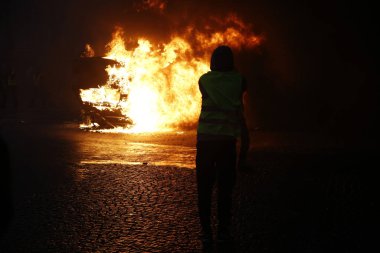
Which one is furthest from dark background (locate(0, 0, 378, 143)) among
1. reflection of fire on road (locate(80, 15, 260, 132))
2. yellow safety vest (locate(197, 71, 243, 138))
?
yellow safety vest (locate(197, 71, 243, 138))

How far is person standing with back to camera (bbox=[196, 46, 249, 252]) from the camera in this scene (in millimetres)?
→ 5460

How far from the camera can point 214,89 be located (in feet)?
18.2

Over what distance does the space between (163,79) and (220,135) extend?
12450 millimetres

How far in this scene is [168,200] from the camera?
23.2ft

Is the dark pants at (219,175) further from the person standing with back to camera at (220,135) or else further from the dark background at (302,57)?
the dark background at (302,57)

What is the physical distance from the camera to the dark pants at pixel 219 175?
5465 millimetres

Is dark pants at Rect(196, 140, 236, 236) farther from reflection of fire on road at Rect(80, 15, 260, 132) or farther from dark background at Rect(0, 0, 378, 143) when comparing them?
reflection of fire on road at Rect(80, 15, 260, 132)

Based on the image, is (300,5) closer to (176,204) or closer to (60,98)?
(176,204)

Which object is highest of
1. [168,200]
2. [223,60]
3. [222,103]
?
[223,60]

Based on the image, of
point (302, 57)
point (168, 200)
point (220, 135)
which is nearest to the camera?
point (220, 135)

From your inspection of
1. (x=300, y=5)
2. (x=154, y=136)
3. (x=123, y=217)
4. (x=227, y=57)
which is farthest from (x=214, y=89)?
(x=300, y=5)

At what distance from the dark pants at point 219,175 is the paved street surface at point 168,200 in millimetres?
241

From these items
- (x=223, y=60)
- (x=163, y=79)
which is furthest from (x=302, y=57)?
(x=223, y=60)

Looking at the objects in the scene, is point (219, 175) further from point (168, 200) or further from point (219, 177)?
point (168, 200)
